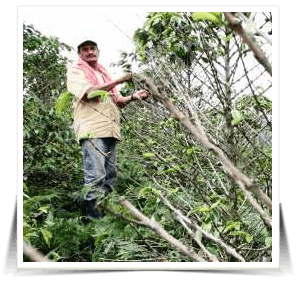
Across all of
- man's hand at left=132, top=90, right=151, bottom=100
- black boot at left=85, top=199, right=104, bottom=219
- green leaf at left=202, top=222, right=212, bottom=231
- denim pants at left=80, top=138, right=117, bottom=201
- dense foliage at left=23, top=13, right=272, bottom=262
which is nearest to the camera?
green leaf at left=202, top=222, right=212, bottom=231

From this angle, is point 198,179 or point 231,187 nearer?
point 231,187

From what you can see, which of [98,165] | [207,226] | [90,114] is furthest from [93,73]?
[207,226]

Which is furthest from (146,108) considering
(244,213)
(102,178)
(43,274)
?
(43,274)

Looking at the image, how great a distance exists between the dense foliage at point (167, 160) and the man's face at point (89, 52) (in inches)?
→ 6.5

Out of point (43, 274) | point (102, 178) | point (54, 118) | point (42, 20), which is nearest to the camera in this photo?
point (43, 274)

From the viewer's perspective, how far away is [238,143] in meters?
2.70

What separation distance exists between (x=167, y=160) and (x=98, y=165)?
434mm

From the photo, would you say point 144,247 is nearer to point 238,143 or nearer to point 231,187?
point 231,187

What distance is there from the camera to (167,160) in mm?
3014

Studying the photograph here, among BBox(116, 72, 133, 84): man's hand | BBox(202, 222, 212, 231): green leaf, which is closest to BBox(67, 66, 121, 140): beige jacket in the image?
BBox(116, 72, 133, 84): man's hand

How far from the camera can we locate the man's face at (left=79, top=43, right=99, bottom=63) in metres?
2.93

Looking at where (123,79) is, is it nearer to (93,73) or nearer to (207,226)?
(93,73)

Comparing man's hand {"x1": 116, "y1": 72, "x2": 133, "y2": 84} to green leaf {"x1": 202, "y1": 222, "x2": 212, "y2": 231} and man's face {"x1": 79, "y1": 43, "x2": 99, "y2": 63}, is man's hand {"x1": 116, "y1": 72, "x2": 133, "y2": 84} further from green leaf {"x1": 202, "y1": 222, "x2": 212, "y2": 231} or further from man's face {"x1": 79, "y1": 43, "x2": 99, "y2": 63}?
green leaf {"x1": 202, "y1": 222, "x2": 212, "y2": 231}

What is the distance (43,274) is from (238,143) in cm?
114
